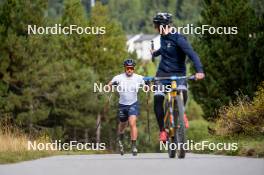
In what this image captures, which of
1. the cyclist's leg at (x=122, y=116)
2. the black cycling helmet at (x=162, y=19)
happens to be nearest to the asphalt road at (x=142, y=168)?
the black cycling helmet at (x=162, y=19)

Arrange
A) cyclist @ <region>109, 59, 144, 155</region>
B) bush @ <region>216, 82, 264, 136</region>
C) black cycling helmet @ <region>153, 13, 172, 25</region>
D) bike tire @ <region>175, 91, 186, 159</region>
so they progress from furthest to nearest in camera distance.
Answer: bush @ <region>216, 82, 264, 136</region> → cyclist @ <region>109, 59, 144, 155</region> → black cycling helmet @ <region>153, 13, 172, 25</region> → bike tire @ <region>175, 91, 186, 159</region>

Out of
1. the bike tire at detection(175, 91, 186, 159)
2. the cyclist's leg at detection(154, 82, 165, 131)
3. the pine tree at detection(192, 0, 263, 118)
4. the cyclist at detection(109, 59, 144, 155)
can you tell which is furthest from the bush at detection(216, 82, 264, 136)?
the pine tree at detection(192, 0, 263, 118)

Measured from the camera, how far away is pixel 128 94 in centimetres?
1504

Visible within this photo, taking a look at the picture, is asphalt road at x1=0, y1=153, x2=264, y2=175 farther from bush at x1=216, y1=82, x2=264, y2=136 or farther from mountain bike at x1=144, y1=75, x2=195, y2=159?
bush at x1=216, y1=82, x2=264, y2=136

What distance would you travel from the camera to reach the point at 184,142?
11.4 metres

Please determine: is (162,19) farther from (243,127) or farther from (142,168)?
(243,127)

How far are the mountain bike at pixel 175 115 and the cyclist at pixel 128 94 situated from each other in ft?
9.15

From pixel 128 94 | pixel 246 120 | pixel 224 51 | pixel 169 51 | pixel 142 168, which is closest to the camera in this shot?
pixel 142 168

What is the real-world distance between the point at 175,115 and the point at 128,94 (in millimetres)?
3566

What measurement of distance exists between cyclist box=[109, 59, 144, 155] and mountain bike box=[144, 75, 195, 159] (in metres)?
2.79

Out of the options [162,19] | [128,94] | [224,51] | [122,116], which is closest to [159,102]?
[162,19]

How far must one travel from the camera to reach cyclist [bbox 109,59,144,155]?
14.7m

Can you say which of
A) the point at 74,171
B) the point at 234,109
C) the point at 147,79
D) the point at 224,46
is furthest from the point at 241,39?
the point at 74,171

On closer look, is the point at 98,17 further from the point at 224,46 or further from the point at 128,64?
the point at 128,64
